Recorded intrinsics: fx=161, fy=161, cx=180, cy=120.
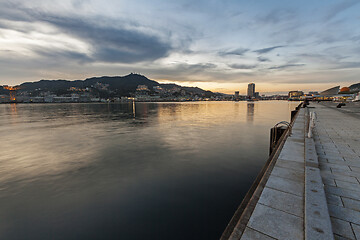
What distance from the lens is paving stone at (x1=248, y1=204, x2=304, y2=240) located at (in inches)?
130

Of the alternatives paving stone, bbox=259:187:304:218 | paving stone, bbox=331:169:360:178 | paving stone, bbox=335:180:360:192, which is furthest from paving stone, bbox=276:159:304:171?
paving stone, bbox=259:187:304:218

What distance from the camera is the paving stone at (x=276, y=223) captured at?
331cm

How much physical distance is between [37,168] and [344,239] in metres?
19.0

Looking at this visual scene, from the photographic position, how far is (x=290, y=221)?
3654mm

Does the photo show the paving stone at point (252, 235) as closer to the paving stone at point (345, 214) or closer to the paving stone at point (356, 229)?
the paving stone at point (356, 229)

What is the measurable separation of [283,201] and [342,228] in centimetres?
114

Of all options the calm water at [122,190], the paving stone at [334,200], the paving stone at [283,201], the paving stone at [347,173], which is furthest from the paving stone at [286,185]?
the calm water at [122,190]

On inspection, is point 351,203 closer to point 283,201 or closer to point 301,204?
point 301,204

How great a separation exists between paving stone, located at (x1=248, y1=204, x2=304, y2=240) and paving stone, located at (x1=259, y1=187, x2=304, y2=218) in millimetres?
192

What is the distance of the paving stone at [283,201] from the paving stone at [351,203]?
1.28m

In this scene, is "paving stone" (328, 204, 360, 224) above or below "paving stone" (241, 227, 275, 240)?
below

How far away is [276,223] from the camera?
360cm

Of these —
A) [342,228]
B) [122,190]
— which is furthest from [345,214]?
[122,190]

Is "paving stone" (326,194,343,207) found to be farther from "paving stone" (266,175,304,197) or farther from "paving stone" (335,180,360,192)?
"paving stone" (335,180,360,192)
